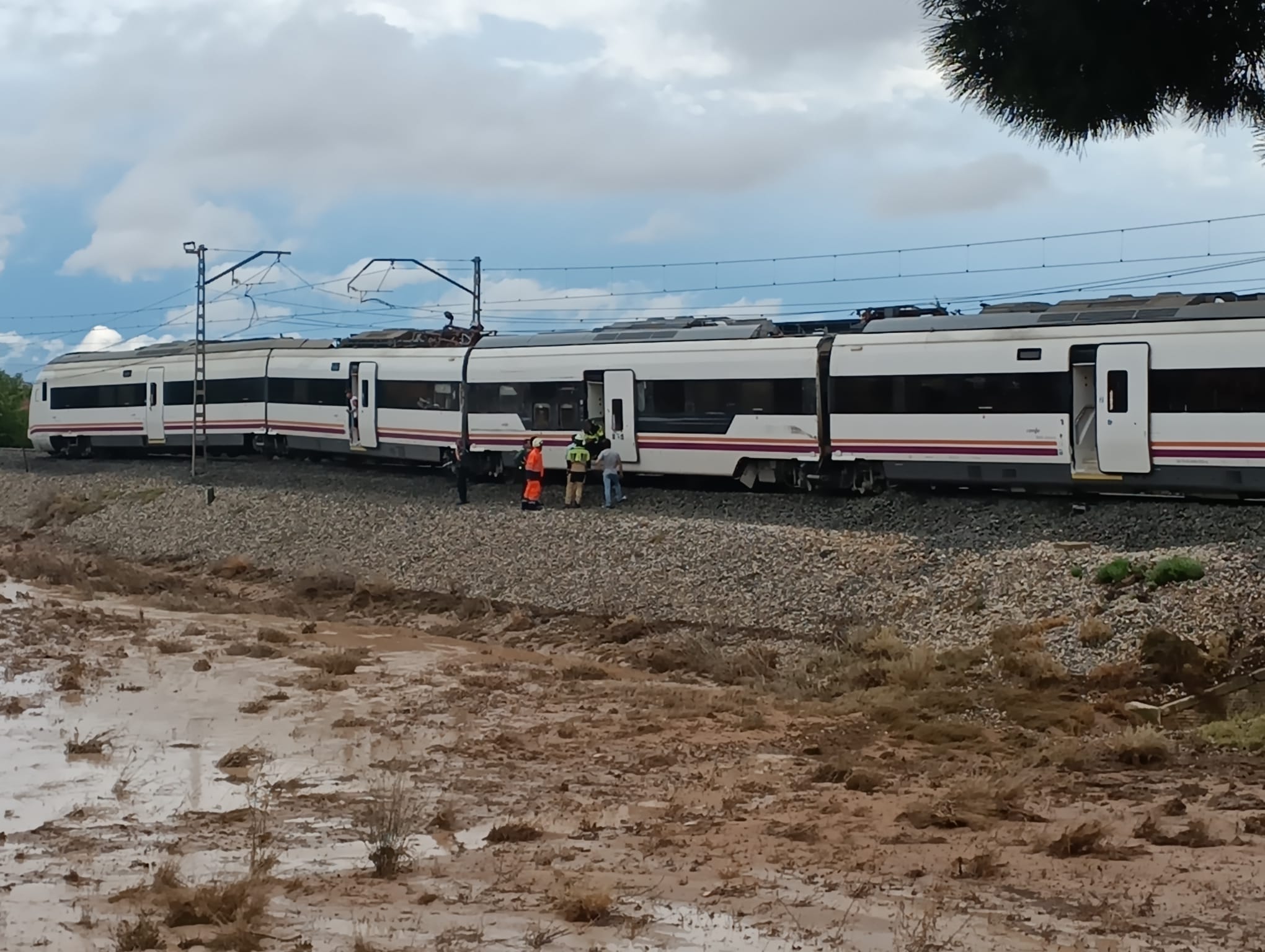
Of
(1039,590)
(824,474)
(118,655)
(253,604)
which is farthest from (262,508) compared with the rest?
(1039,590)

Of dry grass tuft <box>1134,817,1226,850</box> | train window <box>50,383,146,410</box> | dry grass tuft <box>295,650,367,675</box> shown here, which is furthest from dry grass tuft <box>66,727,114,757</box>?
train window <box>50,383,146,410</box>

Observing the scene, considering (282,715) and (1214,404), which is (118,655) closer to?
(282,715)

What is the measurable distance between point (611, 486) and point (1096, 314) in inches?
370

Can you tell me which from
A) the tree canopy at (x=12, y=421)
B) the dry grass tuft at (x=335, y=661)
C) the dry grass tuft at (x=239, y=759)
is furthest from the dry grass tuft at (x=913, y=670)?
the tree canopy at (x=12, y=421)

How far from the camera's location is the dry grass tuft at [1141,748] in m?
14.5

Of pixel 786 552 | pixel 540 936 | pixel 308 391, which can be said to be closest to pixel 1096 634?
pixel 786 552

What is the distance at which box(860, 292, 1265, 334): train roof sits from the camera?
2231 cm

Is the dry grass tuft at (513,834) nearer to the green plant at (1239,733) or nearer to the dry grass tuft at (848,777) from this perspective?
the dry grass tuft at (848,777)

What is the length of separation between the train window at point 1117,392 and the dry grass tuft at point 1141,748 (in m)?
8.81

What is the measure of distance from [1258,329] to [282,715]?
48.2 feet

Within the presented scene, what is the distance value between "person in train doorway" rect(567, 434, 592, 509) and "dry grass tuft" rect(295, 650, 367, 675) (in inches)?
252

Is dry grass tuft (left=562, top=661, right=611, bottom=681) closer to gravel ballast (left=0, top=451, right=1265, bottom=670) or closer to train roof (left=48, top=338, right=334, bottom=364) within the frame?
gravel ballast (left=0, top=451, right=1265, bottom=670)

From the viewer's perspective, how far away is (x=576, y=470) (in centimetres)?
2852

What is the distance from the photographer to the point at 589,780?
583 inches
